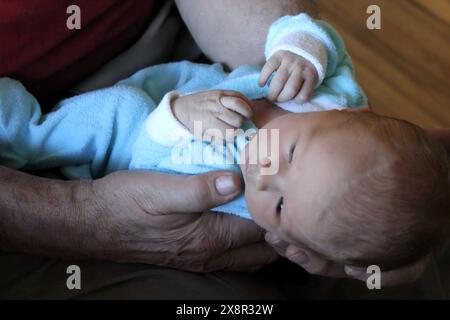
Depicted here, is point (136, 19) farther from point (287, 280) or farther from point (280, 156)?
point (287, 280)

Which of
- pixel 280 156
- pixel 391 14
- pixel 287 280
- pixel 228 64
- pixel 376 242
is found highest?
pixel 391 14

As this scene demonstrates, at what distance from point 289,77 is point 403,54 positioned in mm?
1250

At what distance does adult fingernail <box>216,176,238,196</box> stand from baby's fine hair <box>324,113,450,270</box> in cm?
15

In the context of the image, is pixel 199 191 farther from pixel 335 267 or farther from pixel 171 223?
pixel 335 267

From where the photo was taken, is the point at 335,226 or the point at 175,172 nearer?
the point at 335,226

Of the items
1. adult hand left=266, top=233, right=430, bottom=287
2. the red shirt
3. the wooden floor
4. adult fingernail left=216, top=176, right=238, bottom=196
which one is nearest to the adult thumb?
adult fingernail left=216, top=176, right=238, bottom=196

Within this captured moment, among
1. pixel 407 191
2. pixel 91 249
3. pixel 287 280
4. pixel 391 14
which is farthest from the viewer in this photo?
pixel 391 14

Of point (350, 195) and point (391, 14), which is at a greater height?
point (391, 14)

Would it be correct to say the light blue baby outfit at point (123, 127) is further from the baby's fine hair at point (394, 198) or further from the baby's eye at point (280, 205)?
the baby's fine hair at point (394, 198)

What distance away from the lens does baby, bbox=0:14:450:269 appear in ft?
2.45

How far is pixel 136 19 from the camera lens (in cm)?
111

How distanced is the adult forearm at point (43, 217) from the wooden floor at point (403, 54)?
123cm
